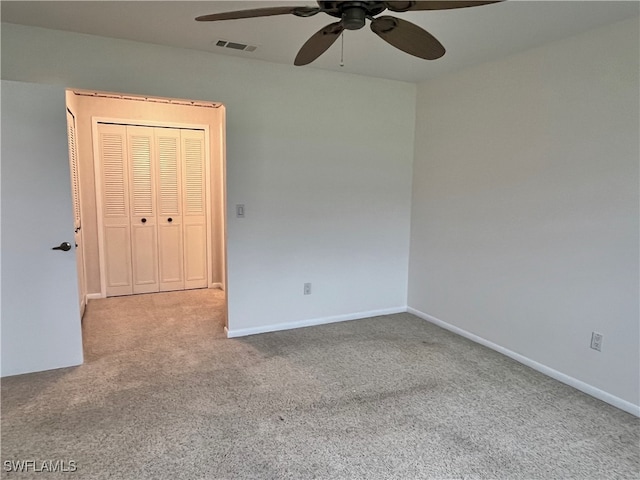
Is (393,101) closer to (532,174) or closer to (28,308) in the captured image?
(532,174)

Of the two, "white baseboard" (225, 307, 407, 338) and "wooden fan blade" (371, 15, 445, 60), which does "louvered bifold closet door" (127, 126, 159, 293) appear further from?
"wooden fan blade" (371, 15, 445, 60)

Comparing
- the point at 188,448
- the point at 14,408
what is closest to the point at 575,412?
the point at 188,448

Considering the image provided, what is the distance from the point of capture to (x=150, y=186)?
4.84 m

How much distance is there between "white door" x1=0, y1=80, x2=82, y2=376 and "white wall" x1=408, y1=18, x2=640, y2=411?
3.13 m

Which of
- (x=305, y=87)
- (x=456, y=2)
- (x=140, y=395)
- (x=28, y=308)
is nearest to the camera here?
(x=456, y=2)

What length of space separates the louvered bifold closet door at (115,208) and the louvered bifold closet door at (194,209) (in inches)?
26.2

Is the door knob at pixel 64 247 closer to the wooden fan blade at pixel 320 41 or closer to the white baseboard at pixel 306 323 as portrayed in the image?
the white baseboard at pixel 306 323

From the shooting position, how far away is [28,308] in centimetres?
279

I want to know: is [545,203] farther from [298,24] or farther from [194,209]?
[194,209]

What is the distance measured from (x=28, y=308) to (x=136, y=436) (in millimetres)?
1347

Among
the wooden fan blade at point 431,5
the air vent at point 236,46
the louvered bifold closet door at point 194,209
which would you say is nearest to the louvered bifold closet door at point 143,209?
the louvered bifold closet door at point 194,209

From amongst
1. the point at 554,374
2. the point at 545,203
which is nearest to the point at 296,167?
the point at 545,203

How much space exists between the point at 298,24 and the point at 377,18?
107 cm

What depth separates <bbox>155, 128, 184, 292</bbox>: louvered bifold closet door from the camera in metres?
4.85
